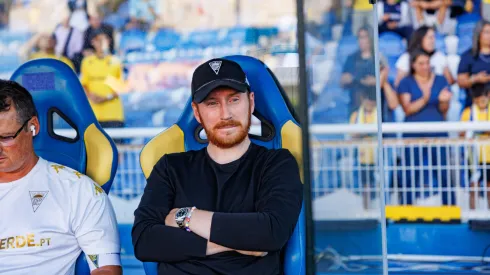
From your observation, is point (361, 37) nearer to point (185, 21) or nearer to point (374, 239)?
point (374, 239)

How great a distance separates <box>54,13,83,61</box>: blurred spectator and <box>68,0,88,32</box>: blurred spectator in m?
0.03

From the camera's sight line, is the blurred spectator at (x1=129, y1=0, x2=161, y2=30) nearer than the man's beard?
No

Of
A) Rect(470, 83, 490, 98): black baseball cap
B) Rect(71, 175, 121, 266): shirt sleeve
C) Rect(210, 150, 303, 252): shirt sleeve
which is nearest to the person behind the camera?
Rect(210, 150, 303, 252): shirt sleeve

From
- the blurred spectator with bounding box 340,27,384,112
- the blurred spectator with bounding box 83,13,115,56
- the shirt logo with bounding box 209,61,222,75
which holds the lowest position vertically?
the blurred spectator with bounding box 340,27,384,112

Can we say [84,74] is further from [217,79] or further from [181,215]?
[181,215]

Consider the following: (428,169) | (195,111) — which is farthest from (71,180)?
(428,169)

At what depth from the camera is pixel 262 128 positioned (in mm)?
2916

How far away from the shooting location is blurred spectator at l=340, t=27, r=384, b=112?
2248 mm

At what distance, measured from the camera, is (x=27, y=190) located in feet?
9.31

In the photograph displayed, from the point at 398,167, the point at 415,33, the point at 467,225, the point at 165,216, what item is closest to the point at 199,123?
the point at 165,216

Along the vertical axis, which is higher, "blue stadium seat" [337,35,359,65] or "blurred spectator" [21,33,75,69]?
"blurred spectator" [21,33,75,69]

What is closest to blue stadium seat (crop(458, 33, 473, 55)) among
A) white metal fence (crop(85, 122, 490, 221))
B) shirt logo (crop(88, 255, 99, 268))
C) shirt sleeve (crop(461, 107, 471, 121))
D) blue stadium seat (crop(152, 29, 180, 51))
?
shirt sleeve (crop(461, 107, 471, 121))

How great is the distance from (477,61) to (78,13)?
279cm

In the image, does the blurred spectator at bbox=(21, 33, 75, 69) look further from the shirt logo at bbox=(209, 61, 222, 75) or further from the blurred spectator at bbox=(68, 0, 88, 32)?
the shirt logo at bbox=(209, 61, 222, 75)
